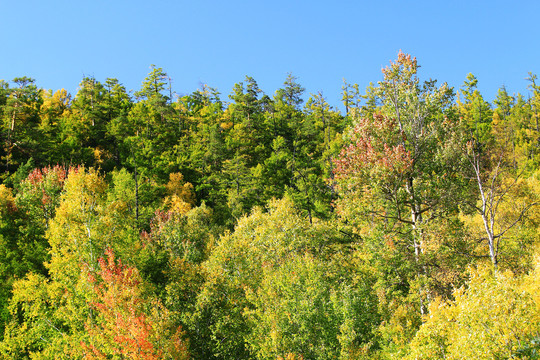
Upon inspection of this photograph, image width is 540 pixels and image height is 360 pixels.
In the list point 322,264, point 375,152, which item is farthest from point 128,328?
point 375,152

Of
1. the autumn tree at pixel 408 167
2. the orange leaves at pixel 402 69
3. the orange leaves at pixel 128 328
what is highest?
the orange leaves at pixel 402 69

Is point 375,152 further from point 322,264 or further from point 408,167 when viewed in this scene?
point 322,264

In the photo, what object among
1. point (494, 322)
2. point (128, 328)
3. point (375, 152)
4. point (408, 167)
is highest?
point (375, 152)

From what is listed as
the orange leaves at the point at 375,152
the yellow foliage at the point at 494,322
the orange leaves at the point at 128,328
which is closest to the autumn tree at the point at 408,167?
the orange leaves at the point at 375,152

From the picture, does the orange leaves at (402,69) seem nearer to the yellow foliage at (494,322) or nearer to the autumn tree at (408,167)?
the autumn tree at (408,167)

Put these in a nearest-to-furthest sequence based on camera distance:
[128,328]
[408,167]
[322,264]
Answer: [408,167]
[128,328]
[322,264]

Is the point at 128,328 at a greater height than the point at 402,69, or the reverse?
the point at 402,69

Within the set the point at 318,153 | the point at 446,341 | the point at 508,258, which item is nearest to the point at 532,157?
the point at 318,153

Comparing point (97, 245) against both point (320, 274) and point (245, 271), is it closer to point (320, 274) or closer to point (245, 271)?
point (245, 271)

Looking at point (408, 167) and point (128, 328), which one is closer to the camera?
point (408, 167)

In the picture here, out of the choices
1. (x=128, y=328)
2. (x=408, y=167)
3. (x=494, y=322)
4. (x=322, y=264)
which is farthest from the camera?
(x=322, y=264)

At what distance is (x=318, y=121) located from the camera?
222 feet

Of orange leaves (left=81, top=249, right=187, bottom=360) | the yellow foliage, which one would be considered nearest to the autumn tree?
the yellow foliage

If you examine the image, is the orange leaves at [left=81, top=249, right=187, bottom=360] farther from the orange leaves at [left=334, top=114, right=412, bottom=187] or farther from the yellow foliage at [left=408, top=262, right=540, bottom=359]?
the yellow foliage at [left=408, top=262, right=540, bottom=359]
